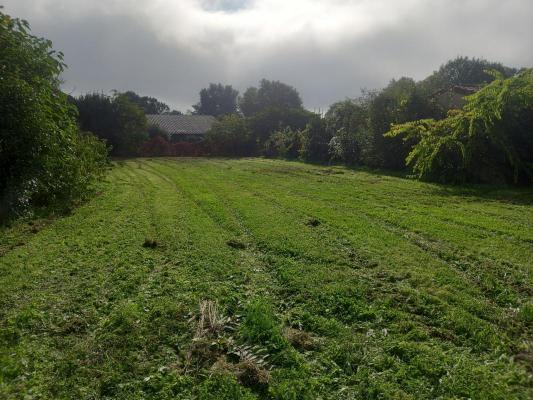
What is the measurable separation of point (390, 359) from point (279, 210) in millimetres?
6880

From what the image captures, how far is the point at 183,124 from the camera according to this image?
56.4 metres

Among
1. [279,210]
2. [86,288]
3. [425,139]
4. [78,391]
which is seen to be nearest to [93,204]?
[279,210]

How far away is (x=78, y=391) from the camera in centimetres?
348

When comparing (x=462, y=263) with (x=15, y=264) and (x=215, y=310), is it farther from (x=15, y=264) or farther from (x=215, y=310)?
(x=15, y=264)

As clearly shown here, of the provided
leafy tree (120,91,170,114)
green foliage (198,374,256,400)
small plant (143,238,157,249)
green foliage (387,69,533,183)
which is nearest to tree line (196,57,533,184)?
green foliage (387,69,533,183)

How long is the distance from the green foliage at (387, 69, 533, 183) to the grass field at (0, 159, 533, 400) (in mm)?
5707

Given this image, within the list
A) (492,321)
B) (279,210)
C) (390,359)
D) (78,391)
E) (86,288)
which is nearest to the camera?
(78,391)

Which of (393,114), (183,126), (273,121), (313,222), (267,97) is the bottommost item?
(313,222)

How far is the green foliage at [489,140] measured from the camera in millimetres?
14172

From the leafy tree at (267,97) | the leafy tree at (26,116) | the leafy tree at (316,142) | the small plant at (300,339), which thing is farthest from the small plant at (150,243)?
the leafy tree at (267,97)

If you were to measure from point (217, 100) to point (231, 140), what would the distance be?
5578 cm

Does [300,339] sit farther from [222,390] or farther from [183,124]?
[183,124]

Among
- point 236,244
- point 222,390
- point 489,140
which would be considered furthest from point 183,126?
point 222,390

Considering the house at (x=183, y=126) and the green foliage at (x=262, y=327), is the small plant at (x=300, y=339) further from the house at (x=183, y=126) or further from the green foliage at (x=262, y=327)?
the house at (x=183, y=126)
